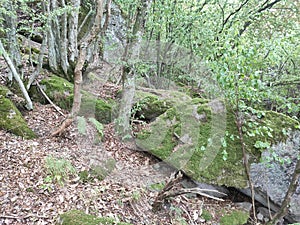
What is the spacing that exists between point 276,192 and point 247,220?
76 cm

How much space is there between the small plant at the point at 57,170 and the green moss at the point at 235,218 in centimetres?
279

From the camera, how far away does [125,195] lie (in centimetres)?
386

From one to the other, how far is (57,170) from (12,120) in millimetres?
1717

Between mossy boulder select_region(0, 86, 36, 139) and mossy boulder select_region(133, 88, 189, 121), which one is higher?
mossy boulder select_region(133, 88, 189, 121)

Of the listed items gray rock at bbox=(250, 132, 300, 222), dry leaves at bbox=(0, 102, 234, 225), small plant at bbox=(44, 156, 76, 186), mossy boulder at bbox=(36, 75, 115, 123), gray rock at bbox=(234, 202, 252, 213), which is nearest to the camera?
dry leaves at bbox=(0, 102, 234, 225)

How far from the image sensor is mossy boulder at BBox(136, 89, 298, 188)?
4.67m

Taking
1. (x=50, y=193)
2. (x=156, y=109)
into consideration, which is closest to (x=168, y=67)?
(x=156, y=109)

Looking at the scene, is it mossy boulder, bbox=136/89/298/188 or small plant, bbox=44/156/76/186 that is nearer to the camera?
small plant, bbox=44/156/76/186

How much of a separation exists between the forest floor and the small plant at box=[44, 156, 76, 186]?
0.04 meters

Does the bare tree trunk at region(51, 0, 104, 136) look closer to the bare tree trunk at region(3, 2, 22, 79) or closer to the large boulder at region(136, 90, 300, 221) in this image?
the large boulder at region(136, 90, 300, 221)

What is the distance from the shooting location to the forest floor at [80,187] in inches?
130

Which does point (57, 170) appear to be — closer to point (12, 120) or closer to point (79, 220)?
point (79, 220)

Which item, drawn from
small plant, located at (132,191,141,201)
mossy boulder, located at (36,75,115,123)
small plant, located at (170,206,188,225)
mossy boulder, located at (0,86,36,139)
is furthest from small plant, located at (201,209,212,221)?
mossy boulder, located at (0,86,36,139)

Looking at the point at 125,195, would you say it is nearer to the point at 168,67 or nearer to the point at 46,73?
the point at 46,73
